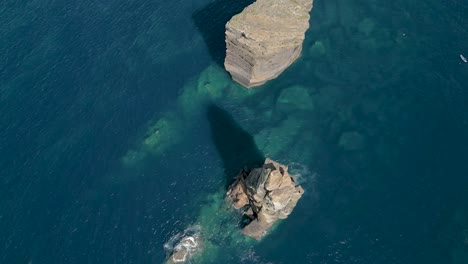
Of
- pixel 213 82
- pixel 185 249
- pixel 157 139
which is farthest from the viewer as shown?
pixel 213 82

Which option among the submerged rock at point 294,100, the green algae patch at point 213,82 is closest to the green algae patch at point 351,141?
the submerged rock at point 294,100

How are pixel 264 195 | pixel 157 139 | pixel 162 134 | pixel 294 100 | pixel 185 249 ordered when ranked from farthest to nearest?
pixel 294 100, pixel 162 134, pixel 157 139, pixel 185 249, pixel 264 195

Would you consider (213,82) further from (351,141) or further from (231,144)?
(351,141)

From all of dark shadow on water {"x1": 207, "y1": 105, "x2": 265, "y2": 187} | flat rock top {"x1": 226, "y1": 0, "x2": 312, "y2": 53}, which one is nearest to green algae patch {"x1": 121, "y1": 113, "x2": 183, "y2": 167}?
dark shadow on water {"x1": 207, "y1": 105, "x2": 265, "y2": 187}

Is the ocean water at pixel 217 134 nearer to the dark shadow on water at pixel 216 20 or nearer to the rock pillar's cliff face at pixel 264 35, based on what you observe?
the dark shadow on water at pixel 216 20

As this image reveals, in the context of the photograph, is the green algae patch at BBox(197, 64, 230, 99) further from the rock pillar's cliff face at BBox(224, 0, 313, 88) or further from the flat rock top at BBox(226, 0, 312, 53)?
the flat rock top at BBox(226, 0, 312, 53)

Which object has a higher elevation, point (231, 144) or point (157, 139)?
point (157, 139)

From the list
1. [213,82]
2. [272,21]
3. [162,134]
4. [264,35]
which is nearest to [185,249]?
[162,134]
